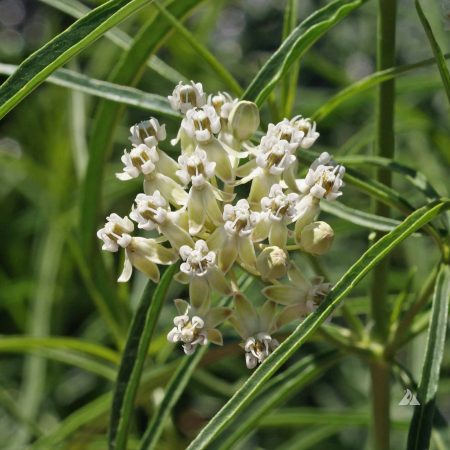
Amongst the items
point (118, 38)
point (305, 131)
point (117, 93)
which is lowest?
point (305, 131)

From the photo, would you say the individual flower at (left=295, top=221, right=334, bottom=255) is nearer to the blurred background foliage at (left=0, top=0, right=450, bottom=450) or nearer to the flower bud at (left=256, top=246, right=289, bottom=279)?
the flower bud at (left=256, top=246, right=289, bottom=279)

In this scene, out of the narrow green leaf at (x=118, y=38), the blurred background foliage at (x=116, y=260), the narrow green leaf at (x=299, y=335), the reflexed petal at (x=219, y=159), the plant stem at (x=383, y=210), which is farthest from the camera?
the blurred background foliage at (x=116, y=260)

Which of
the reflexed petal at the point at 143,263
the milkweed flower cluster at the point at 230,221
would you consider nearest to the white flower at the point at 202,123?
the milkweed flower cluster at the point at 230,221

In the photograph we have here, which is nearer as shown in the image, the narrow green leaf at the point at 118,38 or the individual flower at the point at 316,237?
the individual flower at the point at 316,237

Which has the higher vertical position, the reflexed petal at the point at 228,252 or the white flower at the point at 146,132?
the white flower at the point at 146,132

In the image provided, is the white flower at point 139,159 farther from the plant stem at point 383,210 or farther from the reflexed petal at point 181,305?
the plant stem at point 383,210

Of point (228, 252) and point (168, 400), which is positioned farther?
point (168, 400)

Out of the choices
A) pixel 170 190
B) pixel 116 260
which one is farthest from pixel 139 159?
pixel 116 260

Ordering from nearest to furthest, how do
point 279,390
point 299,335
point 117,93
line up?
point 299,335
point 117,93
point 279,390

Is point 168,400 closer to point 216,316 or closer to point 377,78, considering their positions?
point 216,316
